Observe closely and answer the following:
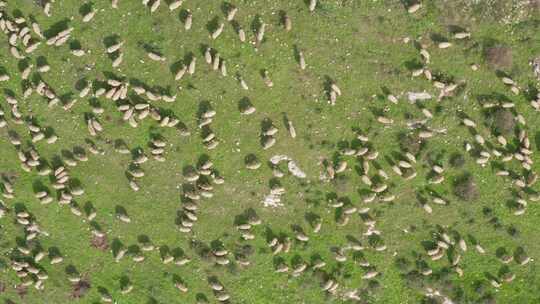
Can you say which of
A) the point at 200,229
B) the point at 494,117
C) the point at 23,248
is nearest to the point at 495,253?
the point at 494,117

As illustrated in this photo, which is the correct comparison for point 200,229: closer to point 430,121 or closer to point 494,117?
point 430,121

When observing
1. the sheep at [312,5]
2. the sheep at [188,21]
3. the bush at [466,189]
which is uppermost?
the sheep at [312,5]

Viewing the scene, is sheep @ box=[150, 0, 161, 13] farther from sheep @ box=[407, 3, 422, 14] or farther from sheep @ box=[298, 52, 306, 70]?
sheep @ box=[407, 3, 422, 14]

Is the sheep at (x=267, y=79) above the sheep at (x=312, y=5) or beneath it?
beneath

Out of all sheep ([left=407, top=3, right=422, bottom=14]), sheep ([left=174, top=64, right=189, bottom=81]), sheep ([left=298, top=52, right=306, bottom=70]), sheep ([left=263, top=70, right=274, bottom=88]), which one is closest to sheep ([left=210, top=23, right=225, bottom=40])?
sheep ([left=174, top=64, right=189, bottom=81])

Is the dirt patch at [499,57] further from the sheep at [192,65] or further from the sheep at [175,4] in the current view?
the sheep at [175,4]

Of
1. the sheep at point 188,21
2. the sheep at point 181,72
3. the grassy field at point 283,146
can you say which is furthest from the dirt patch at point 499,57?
the sheep at point 181,72

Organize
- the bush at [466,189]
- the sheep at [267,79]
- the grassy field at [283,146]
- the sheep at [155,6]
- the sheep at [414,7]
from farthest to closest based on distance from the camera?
the bush at [466,189]
the sheep at [267,79]
the grassy field at [283,146]
the sheep at [155,6]
the sheep at [414,7]
